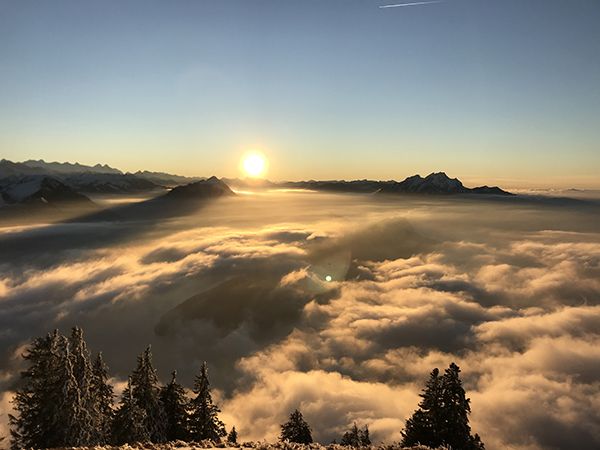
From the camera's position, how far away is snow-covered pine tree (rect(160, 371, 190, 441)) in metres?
30.5

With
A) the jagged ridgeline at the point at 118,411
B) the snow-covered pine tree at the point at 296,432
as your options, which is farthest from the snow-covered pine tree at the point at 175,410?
the snow-covered pine tree at the point at 296,432

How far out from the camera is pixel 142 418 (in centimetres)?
2602

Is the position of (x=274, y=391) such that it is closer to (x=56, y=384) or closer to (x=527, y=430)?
(x=527, y=430)

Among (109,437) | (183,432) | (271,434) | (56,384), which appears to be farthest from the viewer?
(271,434)

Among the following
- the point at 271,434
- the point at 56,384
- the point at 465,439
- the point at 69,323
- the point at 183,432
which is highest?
the point at 56,384

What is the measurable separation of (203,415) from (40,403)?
1253 cm

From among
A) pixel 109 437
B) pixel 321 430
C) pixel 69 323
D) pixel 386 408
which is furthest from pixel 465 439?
pixel 69 323

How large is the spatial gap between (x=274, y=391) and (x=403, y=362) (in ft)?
248

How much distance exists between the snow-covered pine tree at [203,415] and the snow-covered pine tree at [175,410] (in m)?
0.80

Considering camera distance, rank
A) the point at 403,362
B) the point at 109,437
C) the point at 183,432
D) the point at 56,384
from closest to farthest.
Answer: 1. the point at 56,384
2. the point at 109,437
3. the point at 183,432
4. the point at 403,362

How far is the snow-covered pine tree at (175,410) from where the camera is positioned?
30.5 meters

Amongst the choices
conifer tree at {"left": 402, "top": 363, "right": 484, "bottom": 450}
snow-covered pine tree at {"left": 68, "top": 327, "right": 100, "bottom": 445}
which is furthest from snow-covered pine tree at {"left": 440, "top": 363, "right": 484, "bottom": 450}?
snow-covered pine tree at {"left": 68, "top": 327, "right": 100, "bottom": 445}

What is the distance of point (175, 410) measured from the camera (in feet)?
103

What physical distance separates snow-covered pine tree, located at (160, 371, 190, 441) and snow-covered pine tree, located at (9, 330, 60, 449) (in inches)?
345
